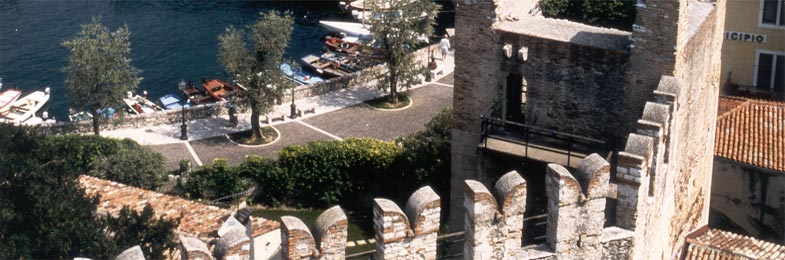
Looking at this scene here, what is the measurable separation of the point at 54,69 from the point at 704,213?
4632 centimetres

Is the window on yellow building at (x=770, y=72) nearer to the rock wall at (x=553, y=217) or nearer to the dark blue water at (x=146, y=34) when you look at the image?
the rock wall at (x=553, y=217)

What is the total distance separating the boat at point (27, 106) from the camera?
54.2m

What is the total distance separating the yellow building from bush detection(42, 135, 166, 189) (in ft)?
70.0

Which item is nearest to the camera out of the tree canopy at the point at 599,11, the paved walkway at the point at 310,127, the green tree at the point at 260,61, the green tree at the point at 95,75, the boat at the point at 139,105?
the paved walkway at the point at 310,127

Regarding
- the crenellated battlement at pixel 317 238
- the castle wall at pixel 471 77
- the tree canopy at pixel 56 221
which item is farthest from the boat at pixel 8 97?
the crenellated battlement at pixel 317 238

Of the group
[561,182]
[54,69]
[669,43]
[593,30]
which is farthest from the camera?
[54,69]

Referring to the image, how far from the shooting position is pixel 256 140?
152ft

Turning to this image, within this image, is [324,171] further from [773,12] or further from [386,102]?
[773,12]

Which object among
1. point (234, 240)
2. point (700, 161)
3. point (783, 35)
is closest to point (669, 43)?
point (700, 161)

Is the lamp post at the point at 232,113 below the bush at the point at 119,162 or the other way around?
below

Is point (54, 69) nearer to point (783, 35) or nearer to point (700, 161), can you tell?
point (783, 35)

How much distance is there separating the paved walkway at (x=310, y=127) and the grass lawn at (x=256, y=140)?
14.1 inches

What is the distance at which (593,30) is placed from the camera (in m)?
23.2

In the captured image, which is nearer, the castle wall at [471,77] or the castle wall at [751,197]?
the castle wall at [471,77]
